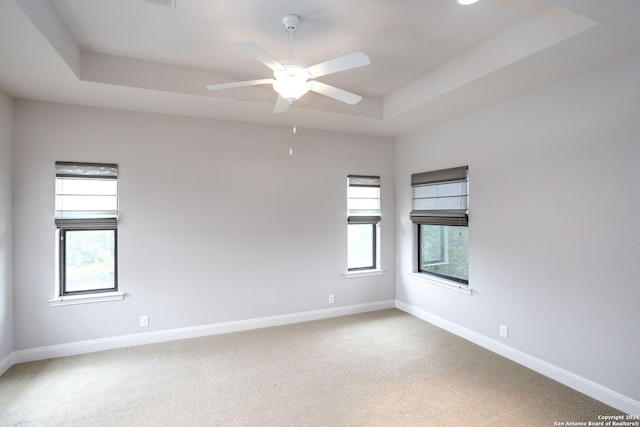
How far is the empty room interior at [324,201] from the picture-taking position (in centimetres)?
235

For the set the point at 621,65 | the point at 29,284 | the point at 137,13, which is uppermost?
the point at 137,13

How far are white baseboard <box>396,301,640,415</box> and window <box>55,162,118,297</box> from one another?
3.87 meters

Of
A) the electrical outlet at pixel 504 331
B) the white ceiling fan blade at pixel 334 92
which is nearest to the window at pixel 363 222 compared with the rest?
the electrical outlet at pixel 504 331

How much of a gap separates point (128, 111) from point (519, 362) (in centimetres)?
472

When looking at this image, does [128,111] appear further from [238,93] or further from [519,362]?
[519,362]

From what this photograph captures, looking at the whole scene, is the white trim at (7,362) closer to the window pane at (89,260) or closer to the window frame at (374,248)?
the window pane at (89,260)

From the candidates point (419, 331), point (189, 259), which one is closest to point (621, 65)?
point (419, 331)

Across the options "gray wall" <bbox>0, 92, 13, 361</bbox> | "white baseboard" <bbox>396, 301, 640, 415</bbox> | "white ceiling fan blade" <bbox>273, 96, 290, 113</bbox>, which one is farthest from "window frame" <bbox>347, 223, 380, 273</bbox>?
"gray wall" <bbox>0, 92, 13, 361</bbox>

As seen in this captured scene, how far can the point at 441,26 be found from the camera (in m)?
2.44

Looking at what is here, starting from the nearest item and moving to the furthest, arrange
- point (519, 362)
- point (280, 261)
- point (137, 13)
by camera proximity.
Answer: point (137, 13) < point (519, 362) < point (280, 261)

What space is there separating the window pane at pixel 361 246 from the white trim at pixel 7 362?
12.2ft

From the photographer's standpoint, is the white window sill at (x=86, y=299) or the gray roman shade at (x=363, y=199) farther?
the gray roman shade at (x=363, y=199)

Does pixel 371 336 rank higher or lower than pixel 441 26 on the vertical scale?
lower

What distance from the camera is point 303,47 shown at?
2.74 meters
